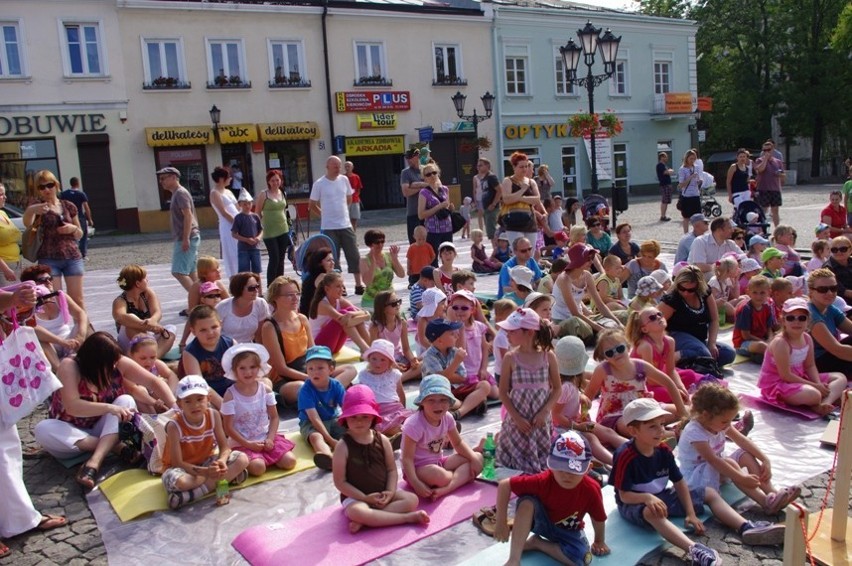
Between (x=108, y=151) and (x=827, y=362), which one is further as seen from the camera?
(x=108, y=151)

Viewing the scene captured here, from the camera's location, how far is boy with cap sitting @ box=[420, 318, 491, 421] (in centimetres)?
607

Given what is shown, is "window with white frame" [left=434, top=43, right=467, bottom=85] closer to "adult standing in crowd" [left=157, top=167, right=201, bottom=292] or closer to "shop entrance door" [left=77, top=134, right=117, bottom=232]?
"shop entrance door" [left=77, top=134, right=117, bottom=232]

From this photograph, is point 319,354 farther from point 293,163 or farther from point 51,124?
point 293,163

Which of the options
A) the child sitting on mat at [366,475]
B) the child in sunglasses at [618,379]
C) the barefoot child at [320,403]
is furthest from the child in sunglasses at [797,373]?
the barefoot child at [320,403]

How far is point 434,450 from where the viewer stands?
4.83 m

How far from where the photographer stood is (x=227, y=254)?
10109 millimetres

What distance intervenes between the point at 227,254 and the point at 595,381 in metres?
6.17

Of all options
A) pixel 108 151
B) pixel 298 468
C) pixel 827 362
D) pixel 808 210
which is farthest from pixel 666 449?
pixel 108 151

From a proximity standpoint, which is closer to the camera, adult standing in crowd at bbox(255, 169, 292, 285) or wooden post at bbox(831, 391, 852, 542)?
wooden post at bbox(831, 391, 852, 542)

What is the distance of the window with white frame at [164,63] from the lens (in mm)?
24156

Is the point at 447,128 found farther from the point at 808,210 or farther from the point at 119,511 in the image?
the point at 119,511

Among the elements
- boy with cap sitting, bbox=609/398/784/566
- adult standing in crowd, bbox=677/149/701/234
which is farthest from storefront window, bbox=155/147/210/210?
boy with cap sitting, bbox=609/398/784/566

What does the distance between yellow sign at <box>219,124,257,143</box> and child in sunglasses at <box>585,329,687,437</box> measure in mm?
21908

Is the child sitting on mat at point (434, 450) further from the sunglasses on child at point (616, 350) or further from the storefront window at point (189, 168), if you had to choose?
the storefront window at point (189, 168)
